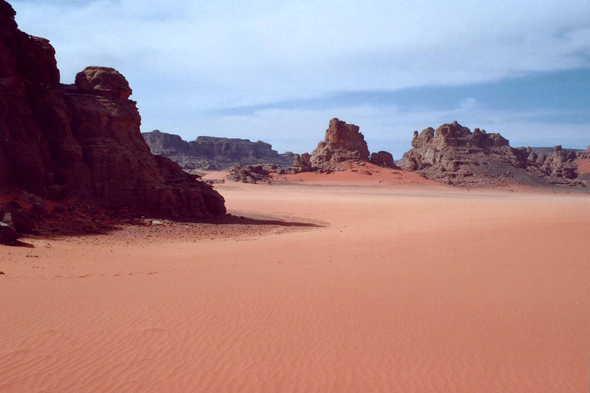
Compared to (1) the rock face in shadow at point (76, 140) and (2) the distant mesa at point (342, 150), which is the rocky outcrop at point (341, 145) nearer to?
(2) the distant mesa at point (342, 150)

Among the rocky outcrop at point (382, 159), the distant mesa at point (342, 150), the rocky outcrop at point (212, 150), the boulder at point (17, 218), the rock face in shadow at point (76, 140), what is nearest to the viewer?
the boulder at point (17, 218)

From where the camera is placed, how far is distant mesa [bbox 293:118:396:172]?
74250mm

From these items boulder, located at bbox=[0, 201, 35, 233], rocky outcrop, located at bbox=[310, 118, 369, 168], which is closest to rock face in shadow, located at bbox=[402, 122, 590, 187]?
rocky outcrop, located at bbox=[310, 118, 369, 168]

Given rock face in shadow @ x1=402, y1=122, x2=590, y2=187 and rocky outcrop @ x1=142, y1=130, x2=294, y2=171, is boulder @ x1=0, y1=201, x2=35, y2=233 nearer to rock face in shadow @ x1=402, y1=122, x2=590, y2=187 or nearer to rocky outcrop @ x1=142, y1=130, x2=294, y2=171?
rock face in shadow @ x1=402, y1=122, x2=590, y2=187

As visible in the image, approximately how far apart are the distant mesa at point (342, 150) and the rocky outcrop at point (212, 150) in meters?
37.1

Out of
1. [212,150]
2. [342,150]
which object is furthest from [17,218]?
[212,150]

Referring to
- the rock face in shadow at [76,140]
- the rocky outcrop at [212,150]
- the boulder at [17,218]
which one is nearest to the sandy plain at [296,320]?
the boulder at [17,218]

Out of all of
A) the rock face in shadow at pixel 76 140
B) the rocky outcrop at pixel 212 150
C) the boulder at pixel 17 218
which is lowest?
the boulder at pixel 17 218

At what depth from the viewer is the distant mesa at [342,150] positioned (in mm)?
74250

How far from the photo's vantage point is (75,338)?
16.6 ft

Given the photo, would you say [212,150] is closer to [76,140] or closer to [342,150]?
[342,150]

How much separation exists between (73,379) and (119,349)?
0.73m

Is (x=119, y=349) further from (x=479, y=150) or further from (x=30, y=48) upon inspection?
(x=479, y=150)

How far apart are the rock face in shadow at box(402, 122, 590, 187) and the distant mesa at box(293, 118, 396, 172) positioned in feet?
21.1
